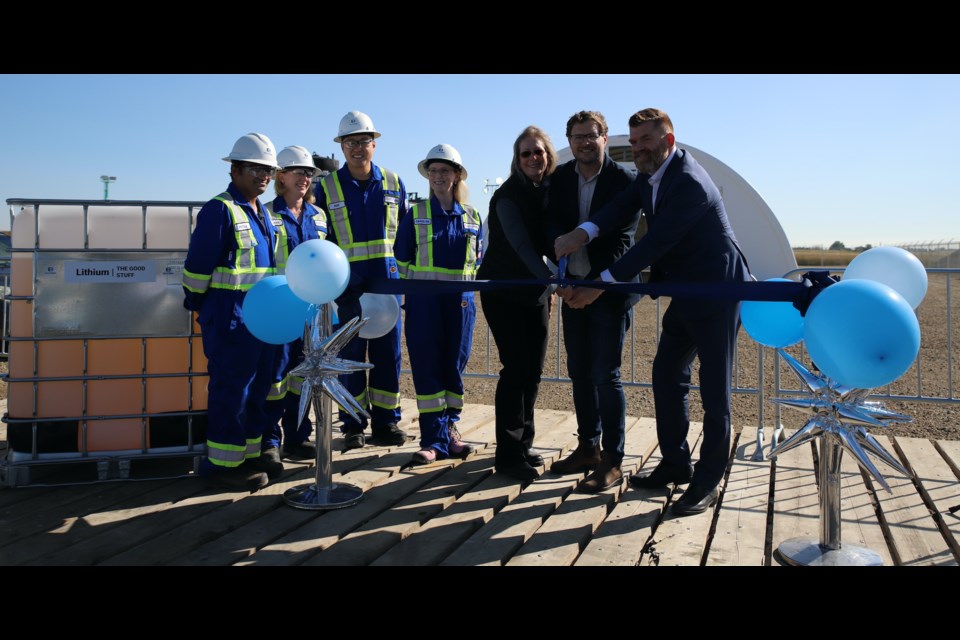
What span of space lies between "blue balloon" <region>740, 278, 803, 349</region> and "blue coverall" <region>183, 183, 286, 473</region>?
2762 millimetres

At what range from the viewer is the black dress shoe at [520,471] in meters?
4.38

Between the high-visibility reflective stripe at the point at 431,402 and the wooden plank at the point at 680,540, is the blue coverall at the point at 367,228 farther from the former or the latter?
the wooden plank at the point at 680,540

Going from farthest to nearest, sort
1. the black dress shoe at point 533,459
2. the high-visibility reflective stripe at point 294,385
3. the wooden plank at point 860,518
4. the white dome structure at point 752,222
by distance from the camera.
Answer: the white dome structure at point 752,222
the high-visibility reflective stripe at point 294,385
the black dress shoe at point 533,459
the wooden plank at point 860,518

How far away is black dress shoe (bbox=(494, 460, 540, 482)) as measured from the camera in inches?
172

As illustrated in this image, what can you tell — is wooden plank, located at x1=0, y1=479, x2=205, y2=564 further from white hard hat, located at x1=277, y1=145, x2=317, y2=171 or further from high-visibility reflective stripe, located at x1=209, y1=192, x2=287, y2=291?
white hard hat, located at x1=277, y1=145, x2=317, y2=171

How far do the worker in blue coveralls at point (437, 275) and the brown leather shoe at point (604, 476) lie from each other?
3.63 feet

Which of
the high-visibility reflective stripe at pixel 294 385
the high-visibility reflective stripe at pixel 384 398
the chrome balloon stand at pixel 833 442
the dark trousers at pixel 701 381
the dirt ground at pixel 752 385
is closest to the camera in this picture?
the chrome balloon stand at pixel 833 442

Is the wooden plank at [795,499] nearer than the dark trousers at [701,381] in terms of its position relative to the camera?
Yes

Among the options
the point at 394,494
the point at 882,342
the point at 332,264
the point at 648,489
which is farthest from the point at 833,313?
the point at 394,494

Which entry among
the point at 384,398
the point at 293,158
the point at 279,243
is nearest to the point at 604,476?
the point at 384,398

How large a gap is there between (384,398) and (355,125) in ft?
6.42

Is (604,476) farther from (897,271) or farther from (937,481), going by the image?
(937,481)

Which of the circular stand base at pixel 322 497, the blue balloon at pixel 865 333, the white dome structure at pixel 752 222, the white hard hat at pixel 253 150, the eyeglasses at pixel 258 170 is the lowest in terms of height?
the circular stand base at pixel 322 497

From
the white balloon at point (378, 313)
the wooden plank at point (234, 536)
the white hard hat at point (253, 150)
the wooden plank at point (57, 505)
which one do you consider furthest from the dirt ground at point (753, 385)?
the wooden plank at point (57, 505)
